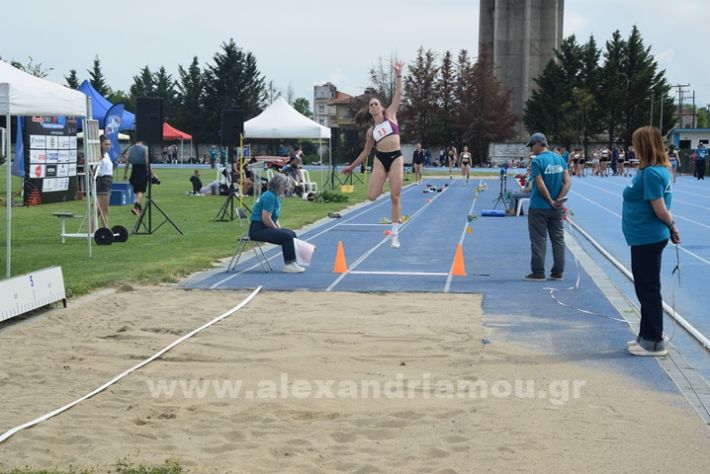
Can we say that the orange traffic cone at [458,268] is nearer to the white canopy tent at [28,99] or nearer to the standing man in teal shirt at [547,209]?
the standing man in teal shirt at [547,209]

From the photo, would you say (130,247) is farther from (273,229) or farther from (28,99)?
(28,99)

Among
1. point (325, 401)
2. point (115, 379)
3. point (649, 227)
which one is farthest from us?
point (649, 227)

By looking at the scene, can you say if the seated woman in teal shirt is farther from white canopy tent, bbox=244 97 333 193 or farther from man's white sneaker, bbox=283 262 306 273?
white canopy tent, bbox=244 97 333 193

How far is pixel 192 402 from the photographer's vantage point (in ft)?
20.9

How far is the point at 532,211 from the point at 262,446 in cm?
755

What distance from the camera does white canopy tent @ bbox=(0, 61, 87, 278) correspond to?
1145 cm

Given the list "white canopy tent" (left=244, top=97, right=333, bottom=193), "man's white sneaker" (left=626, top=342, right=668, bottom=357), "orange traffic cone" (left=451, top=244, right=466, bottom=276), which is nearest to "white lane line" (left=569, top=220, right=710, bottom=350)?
"man's white sneaker" (left=626, top=342, right=668, bottom=357)

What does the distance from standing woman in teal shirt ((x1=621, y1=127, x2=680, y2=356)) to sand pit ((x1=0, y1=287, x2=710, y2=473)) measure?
81 centimetres

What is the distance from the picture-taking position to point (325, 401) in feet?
21.0

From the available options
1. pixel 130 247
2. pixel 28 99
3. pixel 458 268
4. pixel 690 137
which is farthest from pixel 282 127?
pixel 690 137

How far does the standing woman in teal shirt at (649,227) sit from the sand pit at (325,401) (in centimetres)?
81

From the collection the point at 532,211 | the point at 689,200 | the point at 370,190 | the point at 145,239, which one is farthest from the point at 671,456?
the point at 689,200

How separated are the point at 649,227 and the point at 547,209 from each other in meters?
4.40

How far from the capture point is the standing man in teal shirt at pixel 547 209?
12.0 meters
